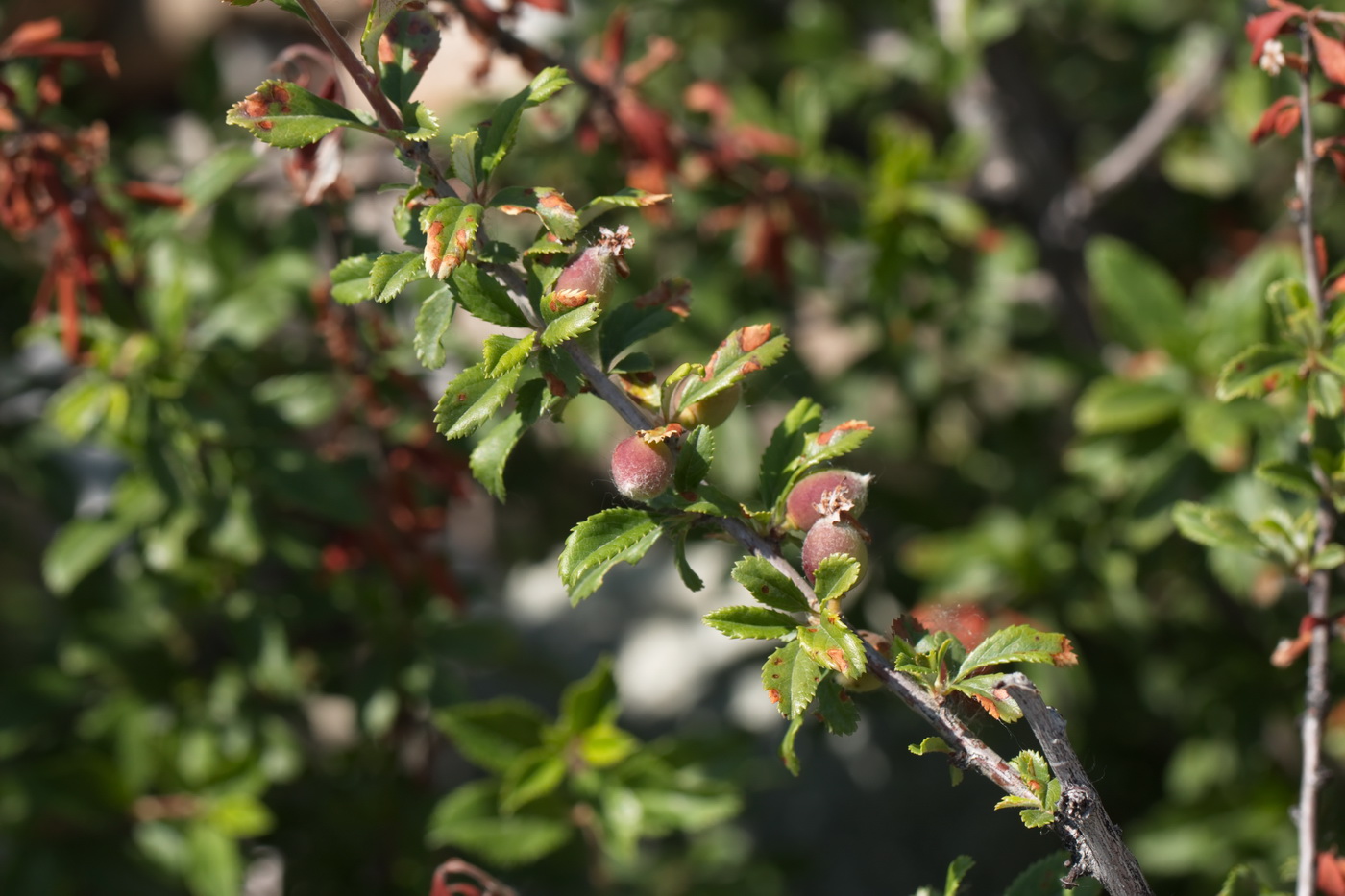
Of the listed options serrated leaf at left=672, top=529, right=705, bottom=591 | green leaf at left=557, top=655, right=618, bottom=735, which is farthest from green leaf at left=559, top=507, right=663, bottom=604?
green leaf at left=557, top=655, right=618, bottom=735

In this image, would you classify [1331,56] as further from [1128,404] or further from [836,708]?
[836,708]

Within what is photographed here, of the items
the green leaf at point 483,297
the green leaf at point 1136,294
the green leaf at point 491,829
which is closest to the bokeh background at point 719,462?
the green leaf at point 1136,294

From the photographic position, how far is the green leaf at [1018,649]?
0.87 m

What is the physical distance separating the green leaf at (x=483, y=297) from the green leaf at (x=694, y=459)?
0.57 feet

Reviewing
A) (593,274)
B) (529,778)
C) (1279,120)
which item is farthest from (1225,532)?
(529,778)

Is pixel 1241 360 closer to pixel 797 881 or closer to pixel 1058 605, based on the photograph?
pixel 1058 605

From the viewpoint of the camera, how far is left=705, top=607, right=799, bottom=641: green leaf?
3.01ft

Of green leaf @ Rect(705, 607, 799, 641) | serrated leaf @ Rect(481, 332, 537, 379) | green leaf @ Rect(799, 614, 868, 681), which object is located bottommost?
green leaf @ Rect(705, 607, 799, 641)

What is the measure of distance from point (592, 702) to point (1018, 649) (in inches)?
29.2

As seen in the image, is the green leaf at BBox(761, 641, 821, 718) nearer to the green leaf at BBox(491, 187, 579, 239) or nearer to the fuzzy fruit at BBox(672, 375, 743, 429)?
the fuzzy fruit at BBox(672, 375, 743, 429)

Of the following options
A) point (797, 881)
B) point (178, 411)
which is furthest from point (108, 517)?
point (797, 881)

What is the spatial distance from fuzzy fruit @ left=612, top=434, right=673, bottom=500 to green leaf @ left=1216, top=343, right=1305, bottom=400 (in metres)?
0.61

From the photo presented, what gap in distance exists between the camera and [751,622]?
0.93 meters

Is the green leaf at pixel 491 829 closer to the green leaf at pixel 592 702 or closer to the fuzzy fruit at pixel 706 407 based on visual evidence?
the green leaf at pixel 592 702
